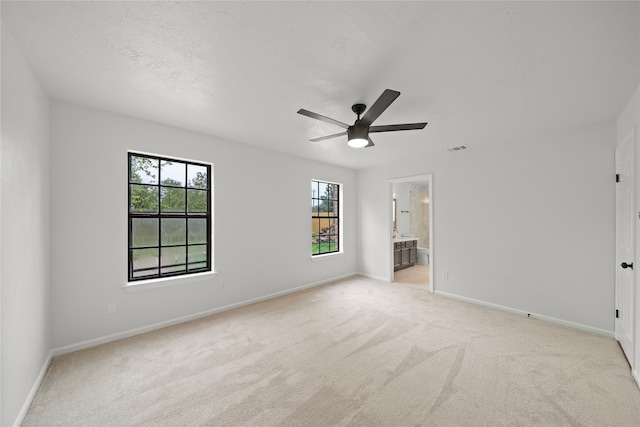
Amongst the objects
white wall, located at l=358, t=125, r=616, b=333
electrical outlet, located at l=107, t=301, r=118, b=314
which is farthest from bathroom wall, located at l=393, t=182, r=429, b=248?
electrical outlet, located at l=107, t=301, r=118, b=314

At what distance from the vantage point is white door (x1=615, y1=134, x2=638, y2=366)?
98.1 inches

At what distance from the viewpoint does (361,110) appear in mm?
2646

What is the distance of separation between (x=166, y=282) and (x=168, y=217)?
806mm

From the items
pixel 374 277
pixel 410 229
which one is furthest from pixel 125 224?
pixel 410 229

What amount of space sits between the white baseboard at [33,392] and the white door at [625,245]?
4790 millimetres

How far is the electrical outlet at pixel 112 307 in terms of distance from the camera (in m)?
2.92

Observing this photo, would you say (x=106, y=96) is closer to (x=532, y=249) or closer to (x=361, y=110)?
(x=361, y=110)

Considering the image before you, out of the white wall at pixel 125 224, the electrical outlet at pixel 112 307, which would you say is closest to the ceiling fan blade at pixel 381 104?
the white wall at pixel 125 224

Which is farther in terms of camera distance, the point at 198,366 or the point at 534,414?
the point at 198,366

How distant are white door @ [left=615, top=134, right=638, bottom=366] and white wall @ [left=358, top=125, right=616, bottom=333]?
0.20 metres

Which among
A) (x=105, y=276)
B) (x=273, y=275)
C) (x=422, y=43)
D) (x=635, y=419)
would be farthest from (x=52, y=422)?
(x=635, y=419)

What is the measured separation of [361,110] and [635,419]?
10.1ft

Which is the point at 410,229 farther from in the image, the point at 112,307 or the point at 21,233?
the point at 21,233

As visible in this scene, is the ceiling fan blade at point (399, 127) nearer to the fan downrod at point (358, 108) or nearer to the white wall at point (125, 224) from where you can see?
the fan downrod at point (358, 108)
